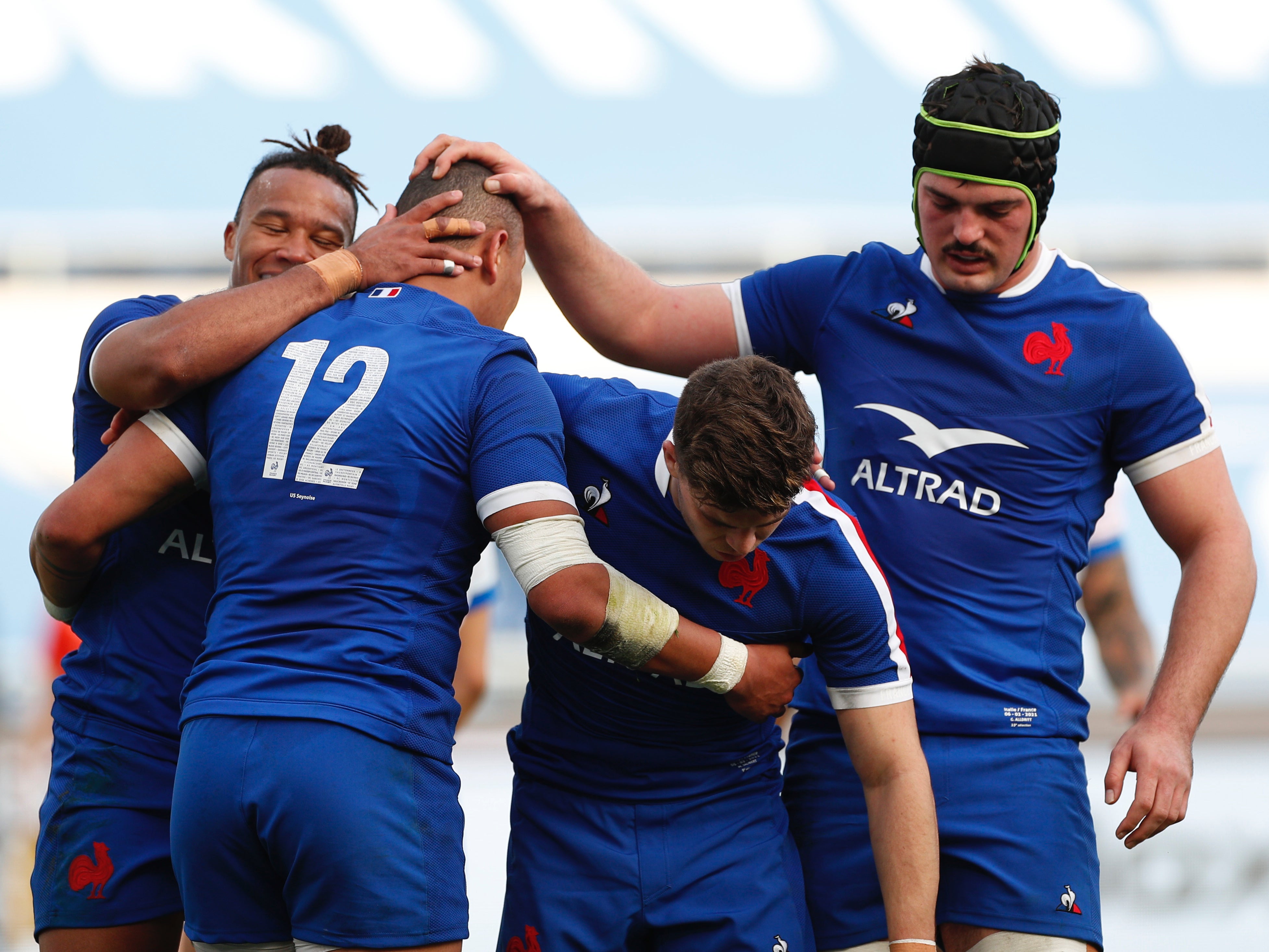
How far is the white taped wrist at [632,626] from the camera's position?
234cm

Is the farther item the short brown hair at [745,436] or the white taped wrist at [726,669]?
the white taped wrist at [726,669]

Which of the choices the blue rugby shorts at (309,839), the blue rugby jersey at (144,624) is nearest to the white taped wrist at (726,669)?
the blue rugby shorts at (309,839)

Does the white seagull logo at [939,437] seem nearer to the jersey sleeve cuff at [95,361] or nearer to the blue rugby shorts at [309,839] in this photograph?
the blue rugby shorts at [309,839]

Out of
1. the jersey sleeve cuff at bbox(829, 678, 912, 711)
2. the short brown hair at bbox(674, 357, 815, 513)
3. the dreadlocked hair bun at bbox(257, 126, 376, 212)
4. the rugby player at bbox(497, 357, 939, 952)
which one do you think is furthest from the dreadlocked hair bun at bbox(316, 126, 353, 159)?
the jersey sleeve cuff at bbox(829, 678, 912, 711)

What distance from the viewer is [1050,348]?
2.78 meters

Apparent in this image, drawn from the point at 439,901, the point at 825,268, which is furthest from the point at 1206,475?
the point at 439,901

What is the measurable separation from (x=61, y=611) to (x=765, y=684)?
1.52 meters

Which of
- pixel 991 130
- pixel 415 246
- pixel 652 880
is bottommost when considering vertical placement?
pixel 652 880

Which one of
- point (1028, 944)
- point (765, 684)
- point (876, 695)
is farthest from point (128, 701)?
point (1028, 944)

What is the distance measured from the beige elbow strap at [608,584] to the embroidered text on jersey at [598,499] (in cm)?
20

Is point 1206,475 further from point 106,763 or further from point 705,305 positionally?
point 106,763

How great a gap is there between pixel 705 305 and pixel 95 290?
65.9 feet

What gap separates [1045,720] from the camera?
2.74 metres

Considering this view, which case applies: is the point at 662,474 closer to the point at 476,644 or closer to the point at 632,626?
the point at 632,626
